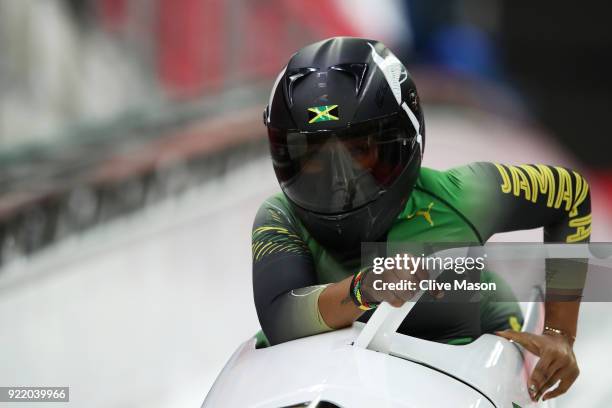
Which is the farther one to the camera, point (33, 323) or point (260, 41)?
point (260, 41)

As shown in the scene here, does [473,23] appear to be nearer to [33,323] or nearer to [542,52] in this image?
[542,52]

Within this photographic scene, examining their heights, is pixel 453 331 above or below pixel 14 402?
above

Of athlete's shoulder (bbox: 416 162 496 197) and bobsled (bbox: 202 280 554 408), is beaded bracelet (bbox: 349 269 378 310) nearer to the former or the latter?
bobsled (bbox: 202 280 554 408)

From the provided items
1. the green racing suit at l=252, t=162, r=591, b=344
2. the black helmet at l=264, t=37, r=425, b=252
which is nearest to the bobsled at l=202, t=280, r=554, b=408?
the green racing suit at l=252, t=162, r=591, b=344

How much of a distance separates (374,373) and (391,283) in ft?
0.50

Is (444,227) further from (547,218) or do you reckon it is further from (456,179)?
(547,218)

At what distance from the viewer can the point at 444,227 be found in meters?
1.76

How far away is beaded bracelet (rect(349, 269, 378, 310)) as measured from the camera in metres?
1.43

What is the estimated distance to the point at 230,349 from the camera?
124 inches

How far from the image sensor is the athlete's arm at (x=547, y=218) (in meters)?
1.64

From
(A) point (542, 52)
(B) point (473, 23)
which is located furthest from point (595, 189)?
(B) point (473, 23)

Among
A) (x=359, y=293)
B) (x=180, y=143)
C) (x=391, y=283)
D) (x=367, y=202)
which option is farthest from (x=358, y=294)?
(x=180, y=143)

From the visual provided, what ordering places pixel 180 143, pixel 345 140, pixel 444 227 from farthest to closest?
pixel 180 143 → pixel 444 227 → pixel 345 140

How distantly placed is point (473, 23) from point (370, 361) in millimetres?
5637
